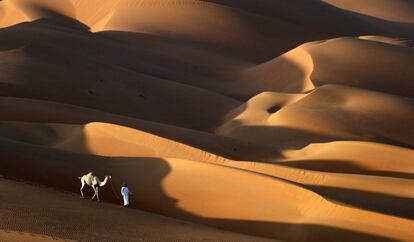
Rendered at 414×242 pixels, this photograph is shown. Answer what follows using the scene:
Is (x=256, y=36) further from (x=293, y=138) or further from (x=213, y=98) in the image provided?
(x=293, y=138)

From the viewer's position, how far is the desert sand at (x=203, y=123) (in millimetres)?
11812

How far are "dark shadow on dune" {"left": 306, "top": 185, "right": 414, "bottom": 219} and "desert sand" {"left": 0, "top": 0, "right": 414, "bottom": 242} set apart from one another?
5cm

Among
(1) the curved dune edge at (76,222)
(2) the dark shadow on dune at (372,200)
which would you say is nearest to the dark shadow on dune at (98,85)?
(2) the dark shadow on dune at (372,200)

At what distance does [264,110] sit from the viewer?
24156mm

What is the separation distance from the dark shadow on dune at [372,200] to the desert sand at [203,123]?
1.9 inches

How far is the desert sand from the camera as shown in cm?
1181

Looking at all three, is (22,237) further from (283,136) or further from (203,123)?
(203,123)

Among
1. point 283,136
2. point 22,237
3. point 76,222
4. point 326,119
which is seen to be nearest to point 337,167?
point 283,136

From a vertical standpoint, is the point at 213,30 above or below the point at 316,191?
below

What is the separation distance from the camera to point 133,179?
14.7 meters

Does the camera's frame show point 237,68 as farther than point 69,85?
Yes

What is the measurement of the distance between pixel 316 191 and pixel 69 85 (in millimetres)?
13353

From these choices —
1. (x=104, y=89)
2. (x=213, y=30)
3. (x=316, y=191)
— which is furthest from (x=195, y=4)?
(x=316, y=191)

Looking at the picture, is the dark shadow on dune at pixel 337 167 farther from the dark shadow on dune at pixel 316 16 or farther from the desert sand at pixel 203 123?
the dark shadow on dune at pixel 316 16
